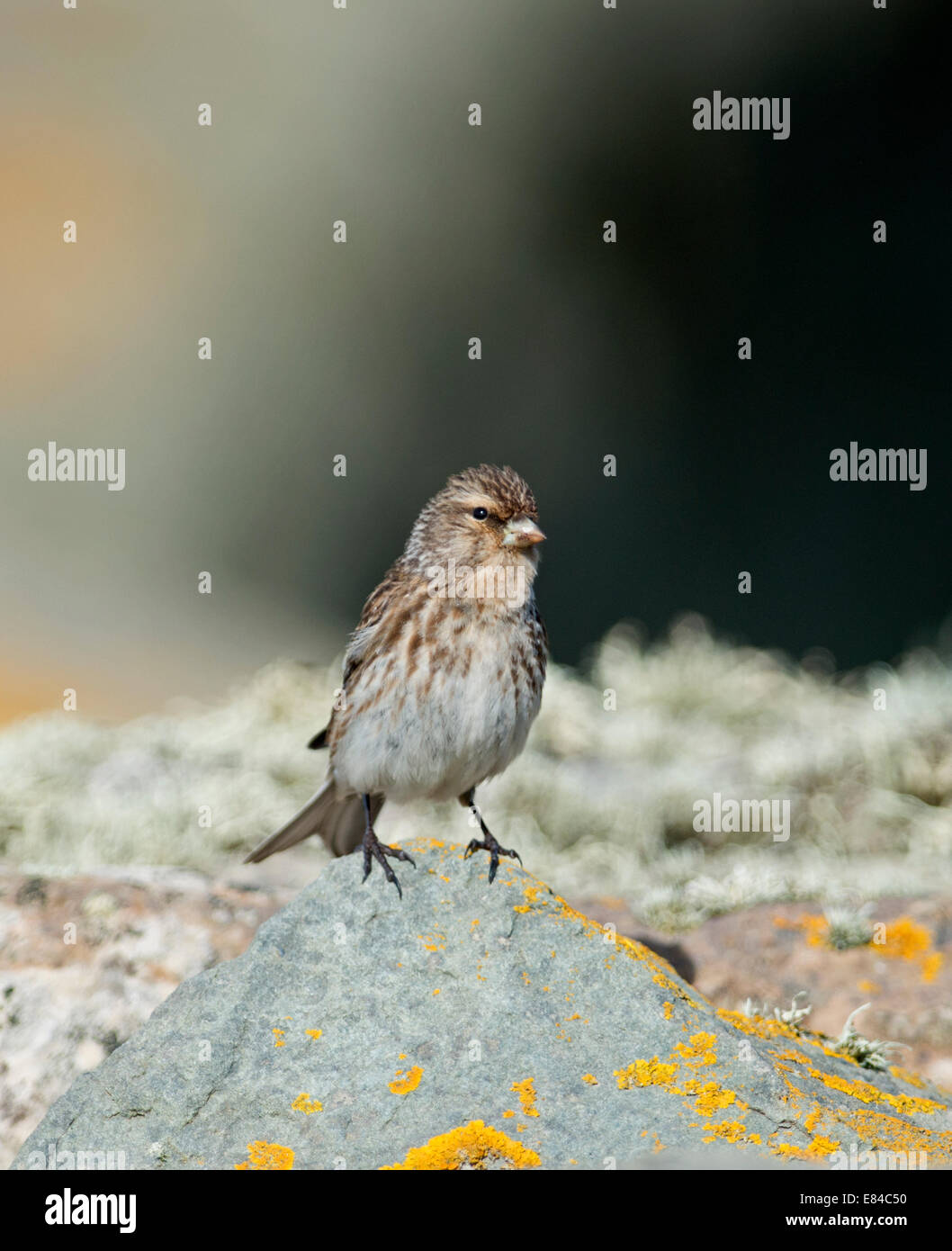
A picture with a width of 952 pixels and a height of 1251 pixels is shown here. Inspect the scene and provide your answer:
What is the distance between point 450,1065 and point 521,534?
194 centimetres

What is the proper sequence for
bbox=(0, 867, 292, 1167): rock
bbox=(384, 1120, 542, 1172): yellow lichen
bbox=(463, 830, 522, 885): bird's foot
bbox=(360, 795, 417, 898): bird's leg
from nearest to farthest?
1. bbox=(384, 1120, 542, 1172): yellow lichen
2. bbox=(360, 795, 417, 898): bird's leg
3. bbox=(463, 830, 522, 885): bird's foot
4. bbox=(0, 867, 292, 1167): rock

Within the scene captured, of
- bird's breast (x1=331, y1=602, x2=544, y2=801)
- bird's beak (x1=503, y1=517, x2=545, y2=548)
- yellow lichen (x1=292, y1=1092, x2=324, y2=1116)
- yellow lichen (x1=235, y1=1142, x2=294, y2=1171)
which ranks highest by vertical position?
bird's beak (x1=503, y1=517, x2=545, y2=548)

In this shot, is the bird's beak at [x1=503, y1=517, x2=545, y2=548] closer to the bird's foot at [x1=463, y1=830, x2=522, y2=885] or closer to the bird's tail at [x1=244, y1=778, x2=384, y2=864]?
the bird's foot at [x1=463, y1=830, x2=522, y2=885]

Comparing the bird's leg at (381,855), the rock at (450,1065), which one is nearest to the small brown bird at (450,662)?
the bird's leg at (381,855)

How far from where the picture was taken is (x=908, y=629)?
1151 cm

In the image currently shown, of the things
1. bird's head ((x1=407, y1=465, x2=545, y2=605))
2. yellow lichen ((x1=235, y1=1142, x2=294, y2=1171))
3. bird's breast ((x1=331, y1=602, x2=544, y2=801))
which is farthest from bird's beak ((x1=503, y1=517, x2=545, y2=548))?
yellow lichen ((x1=235, y1=1142, x2=294, y2=1171))

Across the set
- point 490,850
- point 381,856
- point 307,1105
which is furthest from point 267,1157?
point 490,850

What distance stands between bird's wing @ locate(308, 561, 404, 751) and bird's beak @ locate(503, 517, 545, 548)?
49 cm

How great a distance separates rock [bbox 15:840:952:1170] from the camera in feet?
11.1

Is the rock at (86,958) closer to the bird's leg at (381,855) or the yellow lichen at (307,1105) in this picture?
the bird's leg at (381,855)

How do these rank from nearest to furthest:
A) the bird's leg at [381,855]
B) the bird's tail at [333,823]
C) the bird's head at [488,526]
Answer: the bird's leg at [381,855], the bird's head at [488,526], the bird's tail at [333,823]

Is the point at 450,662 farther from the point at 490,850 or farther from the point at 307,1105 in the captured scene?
the point at 307,1105

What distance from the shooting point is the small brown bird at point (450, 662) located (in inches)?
181

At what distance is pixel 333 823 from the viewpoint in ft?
16.8
